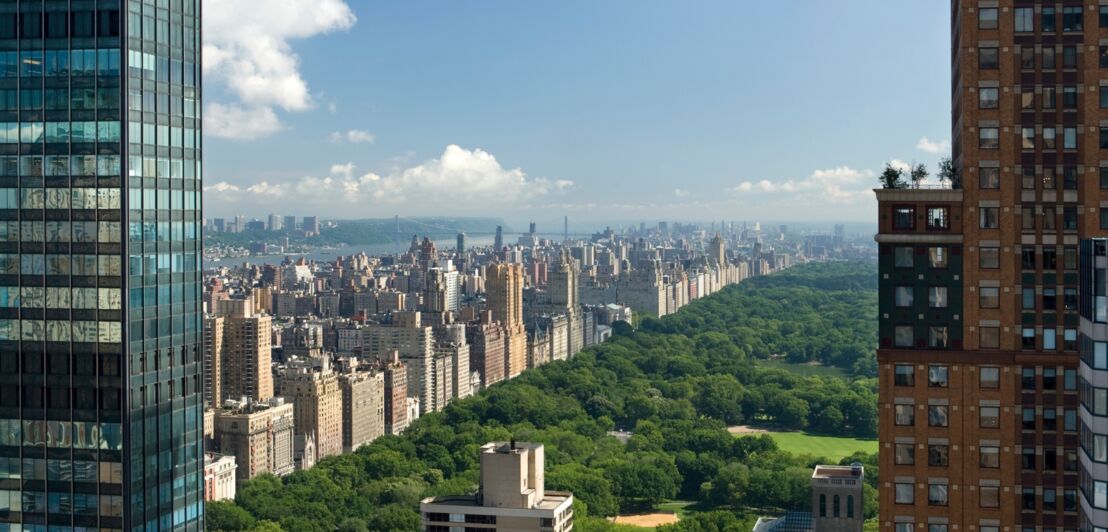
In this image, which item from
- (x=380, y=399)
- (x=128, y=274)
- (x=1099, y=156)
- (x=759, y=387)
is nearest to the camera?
(x=1099, y=156)

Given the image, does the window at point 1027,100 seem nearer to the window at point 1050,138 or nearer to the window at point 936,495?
the window at point 1050,138

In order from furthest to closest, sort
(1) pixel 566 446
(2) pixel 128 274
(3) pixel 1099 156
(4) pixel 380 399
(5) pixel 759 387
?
(5) pixel 759 387, (4) pixel 380 399, (1) pixel 566 446, (2) pixel 128 274, (3) pixel 1099 156

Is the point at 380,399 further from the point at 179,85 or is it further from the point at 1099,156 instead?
the point at 1099,156

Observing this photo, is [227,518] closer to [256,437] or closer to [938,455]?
[256,437]

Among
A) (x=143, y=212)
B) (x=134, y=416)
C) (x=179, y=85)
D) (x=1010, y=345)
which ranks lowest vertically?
(x=134, y=416)

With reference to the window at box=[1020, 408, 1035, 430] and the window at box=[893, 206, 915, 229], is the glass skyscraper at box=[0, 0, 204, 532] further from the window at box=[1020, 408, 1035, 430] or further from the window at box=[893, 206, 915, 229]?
the window at box=[1020, 408, 1035, 430]

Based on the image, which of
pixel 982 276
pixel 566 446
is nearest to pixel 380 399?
pixel 566 446
